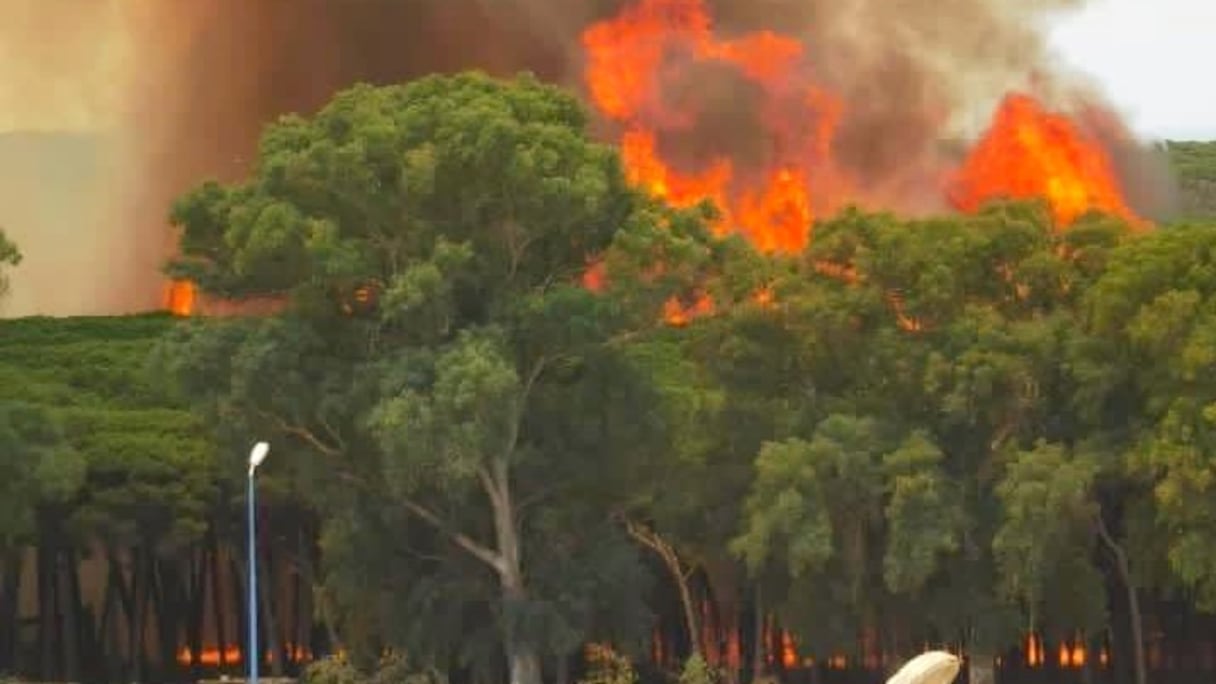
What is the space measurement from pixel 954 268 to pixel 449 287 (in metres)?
10.5

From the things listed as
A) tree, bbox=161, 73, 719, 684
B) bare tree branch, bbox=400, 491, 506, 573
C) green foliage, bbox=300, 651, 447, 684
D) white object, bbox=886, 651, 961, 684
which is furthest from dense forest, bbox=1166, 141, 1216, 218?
white object, bbox=886, 651, 961, 684

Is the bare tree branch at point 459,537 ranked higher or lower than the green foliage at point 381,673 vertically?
higher

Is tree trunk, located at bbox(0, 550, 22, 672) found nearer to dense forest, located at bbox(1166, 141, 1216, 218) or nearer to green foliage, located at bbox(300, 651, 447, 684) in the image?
green foliage, located at bbox(300, 651, 447, 684)

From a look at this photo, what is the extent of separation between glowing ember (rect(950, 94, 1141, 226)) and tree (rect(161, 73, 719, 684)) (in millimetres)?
33864

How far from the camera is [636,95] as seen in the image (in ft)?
299

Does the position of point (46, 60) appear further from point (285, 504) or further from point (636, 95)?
point (285, 504)

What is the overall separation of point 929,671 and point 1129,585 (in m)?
32.2

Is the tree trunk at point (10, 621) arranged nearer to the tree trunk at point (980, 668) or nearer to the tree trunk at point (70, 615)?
the tree trunk at point (70, 615)

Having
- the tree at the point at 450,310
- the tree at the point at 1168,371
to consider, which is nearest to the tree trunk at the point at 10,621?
the tree at the point at 450,310

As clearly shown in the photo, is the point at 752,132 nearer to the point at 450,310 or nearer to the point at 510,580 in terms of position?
the point at 510,580

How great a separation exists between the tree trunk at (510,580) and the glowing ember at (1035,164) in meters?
35.0

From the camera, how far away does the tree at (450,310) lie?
50750 mm

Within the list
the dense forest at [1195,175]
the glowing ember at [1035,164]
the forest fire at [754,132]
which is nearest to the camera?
the glowing ember at [1035,164]

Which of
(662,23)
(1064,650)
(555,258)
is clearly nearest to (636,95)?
(662,23)
